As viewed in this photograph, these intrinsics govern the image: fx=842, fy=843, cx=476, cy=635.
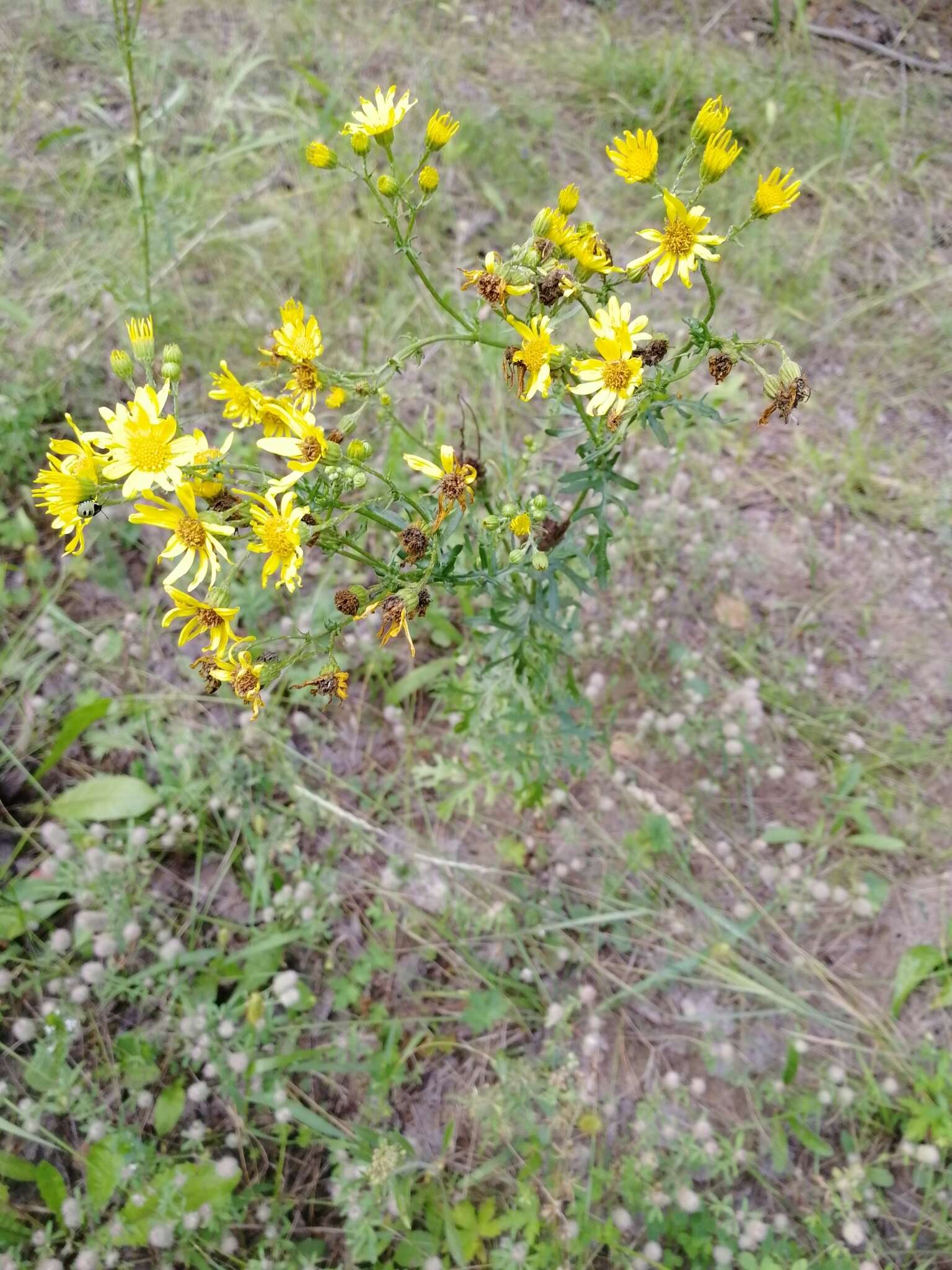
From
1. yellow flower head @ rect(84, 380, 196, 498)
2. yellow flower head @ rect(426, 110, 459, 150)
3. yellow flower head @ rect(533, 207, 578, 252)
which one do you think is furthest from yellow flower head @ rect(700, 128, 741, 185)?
yellow flower head @ rect(84, 380, 196, 498)

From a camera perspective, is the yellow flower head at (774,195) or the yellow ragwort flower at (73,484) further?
the yellow flower head at (774,195)

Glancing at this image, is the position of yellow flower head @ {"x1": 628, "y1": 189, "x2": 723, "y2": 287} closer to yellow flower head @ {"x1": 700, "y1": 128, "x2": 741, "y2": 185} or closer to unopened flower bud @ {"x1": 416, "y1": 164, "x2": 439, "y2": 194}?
yellow flower head @ {"x1": 700, "y1": 128, "x2": 741, "y2": 185}

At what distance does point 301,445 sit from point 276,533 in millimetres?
172

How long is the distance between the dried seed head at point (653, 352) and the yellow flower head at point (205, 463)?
0.76 meters

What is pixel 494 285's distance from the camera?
148cm

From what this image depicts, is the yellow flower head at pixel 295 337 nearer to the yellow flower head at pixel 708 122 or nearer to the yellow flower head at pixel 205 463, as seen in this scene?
the yellow flower head at pixel 205 463

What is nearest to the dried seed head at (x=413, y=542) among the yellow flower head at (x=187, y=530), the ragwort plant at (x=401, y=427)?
the ragwort plant at (x=401, y=427)

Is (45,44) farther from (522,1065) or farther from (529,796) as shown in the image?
Result: (522,1065)

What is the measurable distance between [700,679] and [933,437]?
5.02 ft

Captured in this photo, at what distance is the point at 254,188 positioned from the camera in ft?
12.1

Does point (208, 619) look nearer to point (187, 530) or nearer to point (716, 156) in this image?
point (187, 530)

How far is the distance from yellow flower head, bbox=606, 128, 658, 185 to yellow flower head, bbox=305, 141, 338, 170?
21.0 inches

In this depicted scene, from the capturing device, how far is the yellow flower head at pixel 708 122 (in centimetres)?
143

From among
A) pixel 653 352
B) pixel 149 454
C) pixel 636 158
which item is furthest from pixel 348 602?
pixel 636 158
